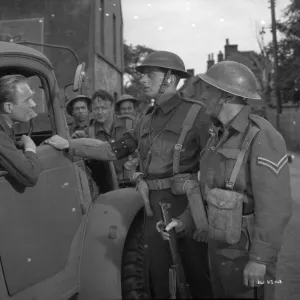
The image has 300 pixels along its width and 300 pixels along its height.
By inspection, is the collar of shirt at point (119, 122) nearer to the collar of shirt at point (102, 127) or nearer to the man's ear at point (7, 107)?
the collar of shirt at point (102, 127)

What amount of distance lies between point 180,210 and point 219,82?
1.05 meters

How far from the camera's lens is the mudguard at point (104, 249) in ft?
8.68

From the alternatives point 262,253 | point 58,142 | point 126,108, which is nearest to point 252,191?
point 262,253

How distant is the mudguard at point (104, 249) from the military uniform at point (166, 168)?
0.27 m

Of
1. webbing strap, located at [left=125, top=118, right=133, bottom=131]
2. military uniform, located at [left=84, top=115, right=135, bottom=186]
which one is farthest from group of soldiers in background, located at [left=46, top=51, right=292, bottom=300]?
webbing strap, located at [left=125, top=118, right=133, bottom=131]

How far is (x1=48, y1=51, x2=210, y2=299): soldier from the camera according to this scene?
120 inches

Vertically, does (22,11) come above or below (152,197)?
above

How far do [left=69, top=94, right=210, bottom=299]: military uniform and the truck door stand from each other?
0.40 meters

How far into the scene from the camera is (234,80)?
2439 mm

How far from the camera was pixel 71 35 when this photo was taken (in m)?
15.4

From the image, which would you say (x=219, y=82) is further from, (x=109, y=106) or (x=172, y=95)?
(x=109, y=106)

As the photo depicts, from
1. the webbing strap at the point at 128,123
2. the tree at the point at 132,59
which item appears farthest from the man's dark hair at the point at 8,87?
the tree at the point at 132,59

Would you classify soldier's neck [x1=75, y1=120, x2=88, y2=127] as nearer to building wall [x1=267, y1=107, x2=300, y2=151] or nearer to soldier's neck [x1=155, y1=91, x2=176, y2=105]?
soldier's neck [x1=155, y1=91, x2=176, y2=105]

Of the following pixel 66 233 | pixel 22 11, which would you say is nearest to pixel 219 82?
pixel 66 233
